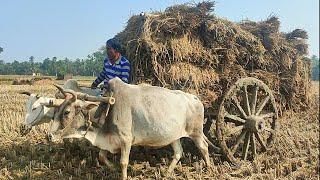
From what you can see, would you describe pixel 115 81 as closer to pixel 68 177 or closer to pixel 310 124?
pixel 68 177

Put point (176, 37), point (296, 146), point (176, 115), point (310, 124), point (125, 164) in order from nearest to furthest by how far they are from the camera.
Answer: point (125, 164) < point (176, 115) < point (176, 37) < point (296, 146) < point (310, 124)

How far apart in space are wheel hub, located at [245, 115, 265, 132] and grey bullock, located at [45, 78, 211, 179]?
1.48 meters

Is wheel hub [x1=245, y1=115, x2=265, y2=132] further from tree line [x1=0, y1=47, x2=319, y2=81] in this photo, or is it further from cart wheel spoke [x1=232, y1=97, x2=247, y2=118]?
tree line [x1=0, y1=47, x2=319, y2=81]

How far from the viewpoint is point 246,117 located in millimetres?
7633

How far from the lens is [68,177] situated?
6.58 meters

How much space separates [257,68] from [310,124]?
4.41 meters

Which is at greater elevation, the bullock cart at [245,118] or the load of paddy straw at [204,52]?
the load of paddy straw at [204,52]

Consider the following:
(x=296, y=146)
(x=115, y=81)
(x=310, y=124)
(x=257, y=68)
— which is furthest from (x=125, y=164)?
(x=310, y=124)

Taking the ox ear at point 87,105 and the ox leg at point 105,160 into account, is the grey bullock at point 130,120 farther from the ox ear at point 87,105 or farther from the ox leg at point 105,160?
the ox leg at point 105,160

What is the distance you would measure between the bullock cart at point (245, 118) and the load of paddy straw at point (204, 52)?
0.23 m

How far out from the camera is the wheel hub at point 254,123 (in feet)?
24.7

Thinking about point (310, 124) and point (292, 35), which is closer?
point (292, 35)

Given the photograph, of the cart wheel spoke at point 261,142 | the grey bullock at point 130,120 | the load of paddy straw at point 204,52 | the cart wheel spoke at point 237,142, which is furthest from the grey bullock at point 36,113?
the cart wheel spoke at point 261,142

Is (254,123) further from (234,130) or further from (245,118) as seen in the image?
(234,130)
